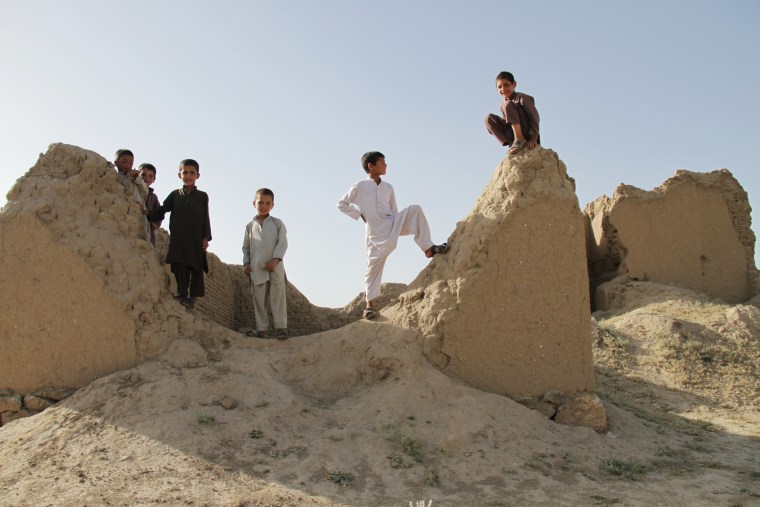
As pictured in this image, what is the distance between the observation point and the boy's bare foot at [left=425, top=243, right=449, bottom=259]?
5059mm

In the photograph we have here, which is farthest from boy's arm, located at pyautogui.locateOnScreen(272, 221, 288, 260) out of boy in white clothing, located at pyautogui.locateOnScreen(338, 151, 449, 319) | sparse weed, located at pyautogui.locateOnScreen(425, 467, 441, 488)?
sparse weed, located at pyautogui.locateOnScreen(425, 467, 441, 488)

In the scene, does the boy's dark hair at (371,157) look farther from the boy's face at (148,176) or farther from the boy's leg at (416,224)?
the boy's face at (148,176)

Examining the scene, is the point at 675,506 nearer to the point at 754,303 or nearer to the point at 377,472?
the point at 377,472

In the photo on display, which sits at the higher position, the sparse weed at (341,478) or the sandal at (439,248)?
Answer: the sandal at (439,248)

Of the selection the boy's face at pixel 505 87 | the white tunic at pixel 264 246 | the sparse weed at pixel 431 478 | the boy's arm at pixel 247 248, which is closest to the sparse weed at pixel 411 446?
the sparse weed at pixel 431 478

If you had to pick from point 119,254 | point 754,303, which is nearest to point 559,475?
point 119,254

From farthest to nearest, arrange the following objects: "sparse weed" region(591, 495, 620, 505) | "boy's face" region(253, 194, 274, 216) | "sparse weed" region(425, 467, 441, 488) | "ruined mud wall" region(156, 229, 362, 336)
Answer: "ruined mud wall" region(156, 229, 362, 336) → "boy's face" region(253, 194, 274, 216) → "sparse weed" region(425, 467, 441, 488) → "sparse weed" region(591, 495, 620, 505)

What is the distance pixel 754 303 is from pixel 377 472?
28.7 ft

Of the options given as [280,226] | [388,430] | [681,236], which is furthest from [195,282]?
[681,236]

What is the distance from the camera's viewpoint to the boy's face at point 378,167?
533cm

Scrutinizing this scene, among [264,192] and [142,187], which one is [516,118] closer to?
[264,192]

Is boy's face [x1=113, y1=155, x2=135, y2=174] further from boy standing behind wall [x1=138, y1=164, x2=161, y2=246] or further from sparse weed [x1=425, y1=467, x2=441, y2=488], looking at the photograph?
sparse weed [x1=425, y1=467, x2=441, y2=488]

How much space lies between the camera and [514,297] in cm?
476

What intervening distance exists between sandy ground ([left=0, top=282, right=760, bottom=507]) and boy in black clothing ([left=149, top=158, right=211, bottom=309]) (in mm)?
612
